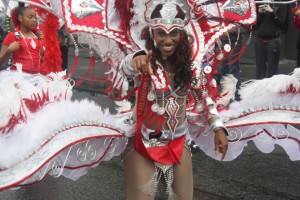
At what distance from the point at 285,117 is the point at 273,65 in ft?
15.9

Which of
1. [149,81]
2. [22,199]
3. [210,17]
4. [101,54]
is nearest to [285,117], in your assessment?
[210,17]

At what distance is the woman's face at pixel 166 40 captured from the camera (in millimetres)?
2580

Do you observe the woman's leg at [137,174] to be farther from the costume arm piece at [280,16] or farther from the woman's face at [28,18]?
the costume arm piece at [280,16]

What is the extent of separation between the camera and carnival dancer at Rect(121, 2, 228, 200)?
8.55ft

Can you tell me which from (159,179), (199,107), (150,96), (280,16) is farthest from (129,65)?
(280,16)

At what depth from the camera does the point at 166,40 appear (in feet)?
8.45

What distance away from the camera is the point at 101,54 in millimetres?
3008

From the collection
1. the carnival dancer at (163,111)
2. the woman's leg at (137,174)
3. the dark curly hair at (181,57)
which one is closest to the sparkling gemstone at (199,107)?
the carnival dancer at (163,111)

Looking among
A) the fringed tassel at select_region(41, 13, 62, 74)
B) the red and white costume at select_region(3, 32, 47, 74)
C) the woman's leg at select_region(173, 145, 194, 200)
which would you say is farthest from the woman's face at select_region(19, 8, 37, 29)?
the woman's leg at select_region(173, 145, 194, 200)

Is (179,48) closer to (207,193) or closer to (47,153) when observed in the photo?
(47,153)

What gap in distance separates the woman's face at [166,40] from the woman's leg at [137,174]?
1.84 feet

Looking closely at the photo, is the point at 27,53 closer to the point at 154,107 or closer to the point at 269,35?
the point at 154,107

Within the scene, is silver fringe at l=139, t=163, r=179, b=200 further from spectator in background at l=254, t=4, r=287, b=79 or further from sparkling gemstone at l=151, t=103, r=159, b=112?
spectator in background at l=254, t=4, r=287, b=79

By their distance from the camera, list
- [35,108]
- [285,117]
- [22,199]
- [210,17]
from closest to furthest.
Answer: [35,108] < [210,17] < [285,117] < [22,199]
